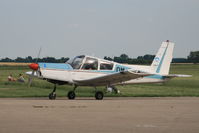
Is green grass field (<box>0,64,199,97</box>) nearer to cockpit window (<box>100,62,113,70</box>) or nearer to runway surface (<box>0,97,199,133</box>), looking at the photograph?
cockpit window (<box>100,62,113,70</box>)

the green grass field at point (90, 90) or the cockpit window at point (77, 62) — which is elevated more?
the cockpit window at point (77, 62)

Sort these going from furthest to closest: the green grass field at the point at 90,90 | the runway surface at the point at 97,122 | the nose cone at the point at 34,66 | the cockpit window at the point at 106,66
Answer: the green grass field at the point at 90,90 < the cockpit window at the point at 106,66 < the nose cone at the point at 34,66 < the runway surface at the point at 97,122

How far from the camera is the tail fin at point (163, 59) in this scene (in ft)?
76.0

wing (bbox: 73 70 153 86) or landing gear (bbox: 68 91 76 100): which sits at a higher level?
wing (bbox: 73 70 153 86)

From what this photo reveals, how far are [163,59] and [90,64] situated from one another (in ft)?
14.9

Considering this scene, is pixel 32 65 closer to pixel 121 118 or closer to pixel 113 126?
pixel 121 118

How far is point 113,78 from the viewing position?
67.7 ft

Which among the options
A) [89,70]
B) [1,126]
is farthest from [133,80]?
[1,126]

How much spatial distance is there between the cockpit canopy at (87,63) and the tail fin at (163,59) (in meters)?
3.43

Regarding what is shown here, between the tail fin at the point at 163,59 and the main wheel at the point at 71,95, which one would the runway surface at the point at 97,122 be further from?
the tail fin at the point at 163,59

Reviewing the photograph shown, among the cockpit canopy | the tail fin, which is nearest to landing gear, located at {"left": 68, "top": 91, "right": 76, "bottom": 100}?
the cockpit canopy

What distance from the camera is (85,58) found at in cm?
2033

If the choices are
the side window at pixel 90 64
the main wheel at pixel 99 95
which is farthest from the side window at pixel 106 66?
the main wheel at pixel 99 95

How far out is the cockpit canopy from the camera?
20.4 meters
